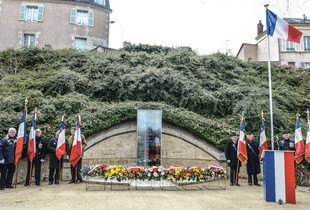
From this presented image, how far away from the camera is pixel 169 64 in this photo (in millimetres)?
15648

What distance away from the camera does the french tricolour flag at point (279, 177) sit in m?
5.77

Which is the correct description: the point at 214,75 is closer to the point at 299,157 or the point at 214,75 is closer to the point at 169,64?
the point at 169,64

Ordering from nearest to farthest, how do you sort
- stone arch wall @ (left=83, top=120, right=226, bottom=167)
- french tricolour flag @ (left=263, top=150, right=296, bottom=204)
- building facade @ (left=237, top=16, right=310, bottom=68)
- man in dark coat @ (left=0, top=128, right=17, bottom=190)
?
french tricolour flag @ (left=263, top=150, right=296, bottom=204) → man in dark coat @ (left=0, top=128, right=17, bottom=190) → stone arch wall @ (left=83, top=120, right=226, bottom=167) → building facade @ (left=237, top=16, right=310, bottom=68)

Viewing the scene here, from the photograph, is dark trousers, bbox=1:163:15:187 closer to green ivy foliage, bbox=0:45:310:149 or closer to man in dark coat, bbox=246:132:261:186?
green ivy foliage, bbox=0:45:310:149

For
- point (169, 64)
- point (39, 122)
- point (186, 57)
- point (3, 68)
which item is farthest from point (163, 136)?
point (3, 68)

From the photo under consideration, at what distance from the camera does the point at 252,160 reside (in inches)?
343

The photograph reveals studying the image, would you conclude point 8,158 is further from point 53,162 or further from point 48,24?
point 48,24

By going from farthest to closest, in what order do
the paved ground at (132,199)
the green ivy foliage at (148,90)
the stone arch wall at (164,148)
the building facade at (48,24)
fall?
the building facade at (48,24), the green ivy foliage at (148,90), the stone arch wall at (164,148), the paved ground at (132,199)

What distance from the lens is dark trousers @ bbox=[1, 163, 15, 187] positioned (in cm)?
754

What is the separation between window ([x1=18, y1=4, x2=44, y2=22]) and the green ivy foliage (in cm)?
863

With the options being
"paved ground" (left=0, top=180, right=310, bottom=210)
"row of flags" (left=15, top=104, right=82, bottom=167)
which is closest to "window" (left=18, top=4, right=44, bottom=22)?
"row of flags" (left=15, top=104, right=82, bottom=167)

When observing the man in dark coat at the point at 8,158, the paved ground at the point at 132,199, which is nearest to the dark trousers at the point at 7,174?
the man in dark coat at the point at 8,158

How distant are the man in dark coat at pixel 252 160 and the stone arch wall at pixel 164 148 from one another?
1.41 metres

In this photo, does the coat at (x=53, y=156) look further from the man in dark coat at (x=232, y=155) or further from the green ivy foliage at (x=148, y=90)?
the man in dark coat at (x=232, y=155)
